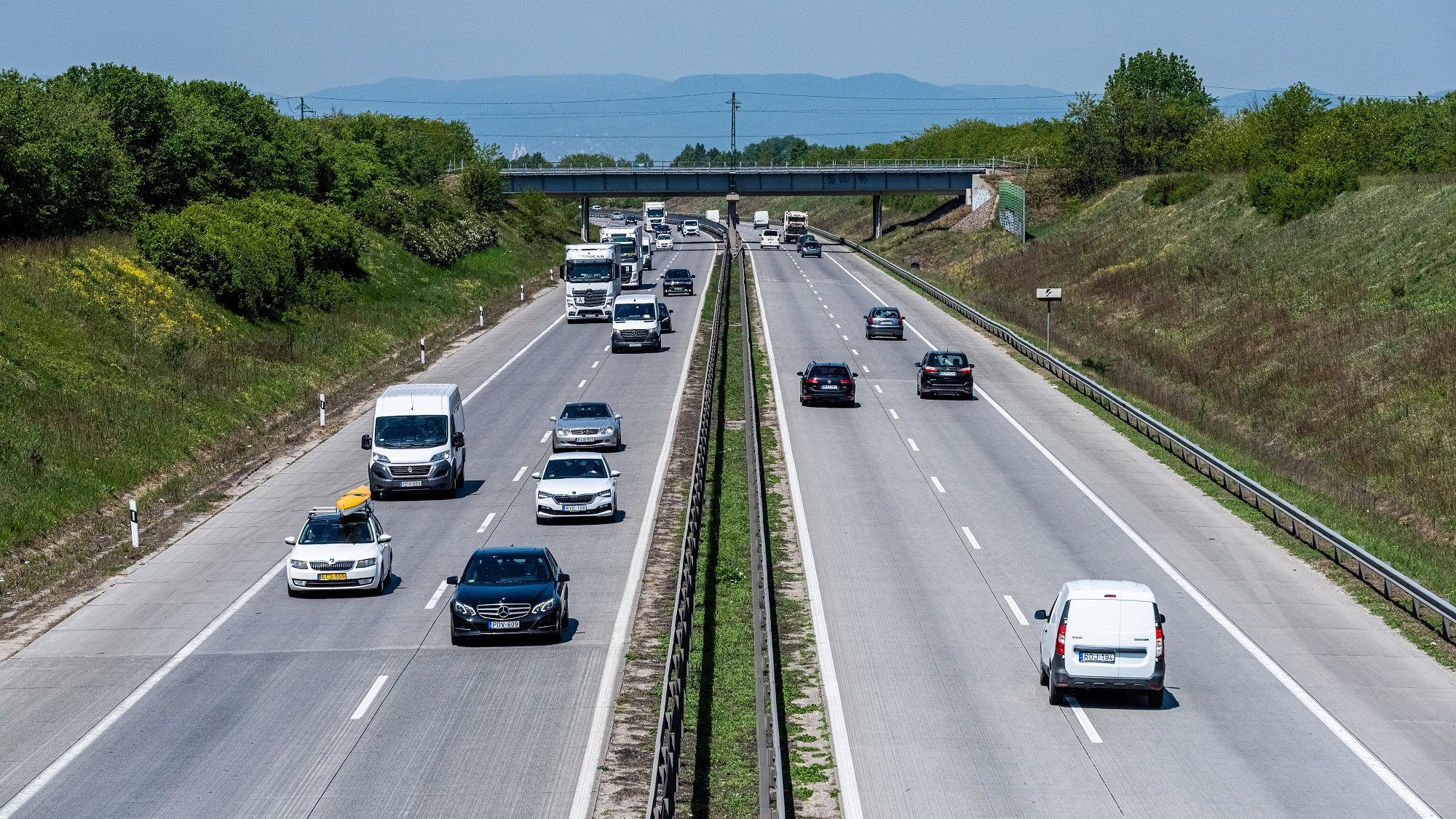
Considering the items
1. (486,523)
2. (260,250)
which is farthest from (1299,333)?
(260,250)

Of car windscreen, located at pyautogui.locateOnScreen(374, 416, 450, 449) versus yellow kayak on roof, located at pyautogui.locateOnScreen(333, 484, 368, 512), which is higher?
yellow kayak on roof, located at pyautogui.locateOnScreen(333, 484, 368, 512)

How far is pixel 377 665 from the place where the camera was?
2255 cm

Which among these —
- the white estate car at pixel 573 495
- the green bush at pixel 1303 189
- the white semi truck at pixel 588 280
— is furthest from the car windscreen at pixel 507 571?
the green bush at pixel 1303 189

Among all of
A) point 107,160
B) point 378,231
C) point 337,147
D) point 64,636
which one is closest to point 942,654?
point 64,636

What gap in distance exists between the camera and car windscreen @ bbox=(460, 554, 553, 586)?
2398 centimetres

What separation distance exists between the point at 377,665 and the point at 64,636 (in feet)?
19.7

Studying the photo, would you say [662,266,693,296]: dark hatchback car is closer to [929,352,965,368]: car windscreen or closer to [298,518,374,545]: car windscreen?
[929,352,965,368]: car windscreen

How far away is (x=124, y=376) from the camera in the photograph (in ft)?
145

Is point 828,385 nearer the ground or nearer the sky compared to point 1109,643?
nearer the ground

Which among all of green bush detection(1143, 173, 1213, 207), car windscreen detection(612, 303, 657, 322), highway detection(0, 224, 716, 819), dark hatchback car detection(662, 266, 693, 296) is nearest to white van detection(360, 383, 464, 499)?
highway detection(0, 224, 716, 819)

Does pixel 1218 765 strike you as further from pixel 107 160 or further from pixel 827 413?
pixel 107 160

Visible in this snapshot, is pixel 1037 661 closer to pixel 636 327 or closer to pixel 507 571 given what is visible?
pixel 507 571

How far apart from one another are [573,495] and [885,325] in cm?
3611

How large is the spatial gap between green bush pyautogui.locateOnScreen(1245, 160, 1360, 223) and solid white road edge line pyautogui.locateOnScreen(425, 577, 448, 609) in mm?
62072
